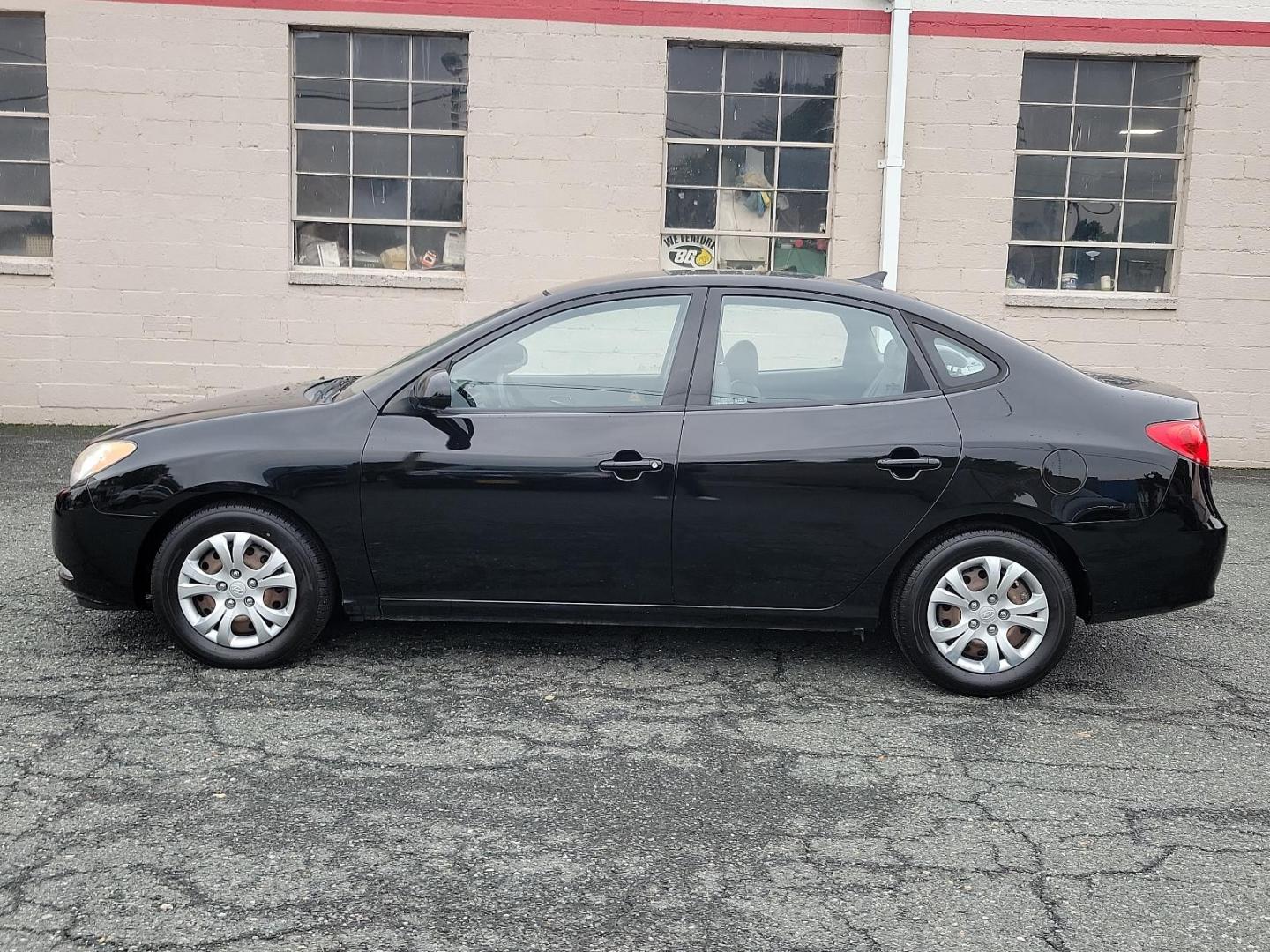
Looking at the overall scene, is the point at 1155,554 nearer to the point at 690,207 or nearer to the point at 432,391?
the point at 432,391

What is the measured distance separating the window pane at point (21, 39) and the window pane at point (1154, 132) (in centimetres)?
→ 925

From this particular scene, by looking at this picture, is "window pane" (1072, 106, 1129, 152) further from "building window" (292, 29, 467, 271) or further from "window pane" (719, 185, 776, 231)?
"building window" (292, 29, 467, 271)

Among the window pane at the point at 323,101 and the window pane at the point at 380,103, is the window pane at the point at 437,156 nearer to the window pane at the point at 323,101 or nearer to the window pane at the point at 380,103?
the window pane at the point at 380,103

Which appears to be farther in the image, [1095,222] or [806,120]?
[1095,222]

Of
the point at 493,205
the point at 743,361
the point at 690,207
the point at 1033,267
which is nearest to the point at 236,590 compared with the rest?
the point at 743,361

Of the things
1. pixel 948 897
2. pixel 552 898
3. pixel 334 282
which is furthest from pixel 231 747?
pixel 334 282

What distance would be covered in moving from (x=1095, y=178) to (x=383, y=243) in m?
6.17

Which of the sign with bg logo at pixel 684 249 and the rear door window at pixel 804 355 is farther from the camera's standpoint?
A: the sign with bg logo at pixel 684 249

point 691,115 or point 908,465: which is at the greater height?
point 691,115

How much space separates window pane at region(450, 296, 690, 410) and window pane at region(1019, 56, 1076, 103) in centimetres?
704

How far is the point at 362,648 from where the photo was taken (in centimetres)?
529

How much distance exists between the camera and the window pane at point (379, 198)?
10.8 meters

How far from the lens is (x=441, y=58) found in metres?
10.6

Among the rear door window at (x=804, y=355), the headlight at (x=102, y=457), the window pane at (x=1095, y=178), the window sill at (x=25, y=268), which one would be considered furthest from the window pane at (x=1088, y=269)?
the window sill at (x=25, y=268)
